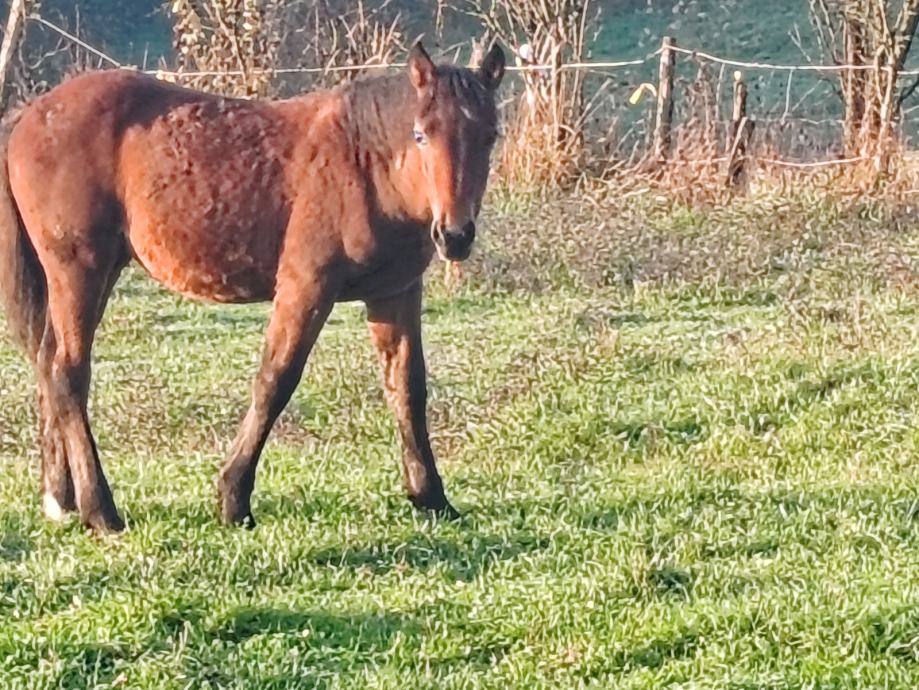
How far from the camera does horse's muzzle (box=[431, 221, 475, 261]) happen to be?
6051 mm

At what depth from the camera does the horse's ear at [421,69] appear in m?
6.29

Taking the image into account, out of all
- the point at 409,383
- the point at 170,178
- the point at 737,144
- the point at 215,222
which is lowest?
the point at 737,144

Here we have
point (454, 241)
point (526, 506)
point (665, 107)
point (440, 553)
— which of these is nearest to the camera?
point (454, 241)

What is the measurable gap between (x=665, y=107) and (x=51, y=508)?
481 inches

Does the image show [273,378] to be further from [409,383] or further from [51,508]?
[51,508]

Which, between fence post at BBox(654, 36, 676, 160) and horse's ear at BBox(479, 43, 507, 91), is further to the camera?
fence post at BBox(654, 36, 676, 160)

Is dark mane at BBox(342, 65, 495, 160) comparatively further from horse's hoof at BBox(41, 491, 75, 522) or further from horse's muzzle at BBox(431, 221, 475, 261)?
horse's hoof at BBox(41, 491, 75, 522)

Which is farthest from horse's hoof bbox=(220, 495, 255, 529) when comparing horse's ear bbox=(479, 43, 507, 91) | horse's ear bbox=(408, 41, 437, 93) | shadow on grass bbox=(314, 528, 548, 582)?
horse's ear bbox=(479, 43, 507, 91)

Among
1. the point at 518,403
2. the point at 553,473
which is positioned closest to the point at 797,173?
the point at 518,403

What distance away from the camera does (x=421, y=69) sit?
249 inches

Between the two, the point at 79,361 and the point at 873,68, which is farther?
the point at 873,68

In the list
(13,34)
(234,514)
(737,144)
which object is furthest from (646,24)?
(234,514)

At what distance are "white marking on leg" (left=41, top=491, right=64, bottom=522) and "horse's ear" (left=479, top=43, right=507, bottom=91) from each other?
2502 millimetres

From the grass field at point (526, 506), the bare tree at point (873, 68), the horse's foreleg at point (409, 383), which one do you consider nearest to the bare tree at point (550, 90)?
the bare tree at point (873, 68)
